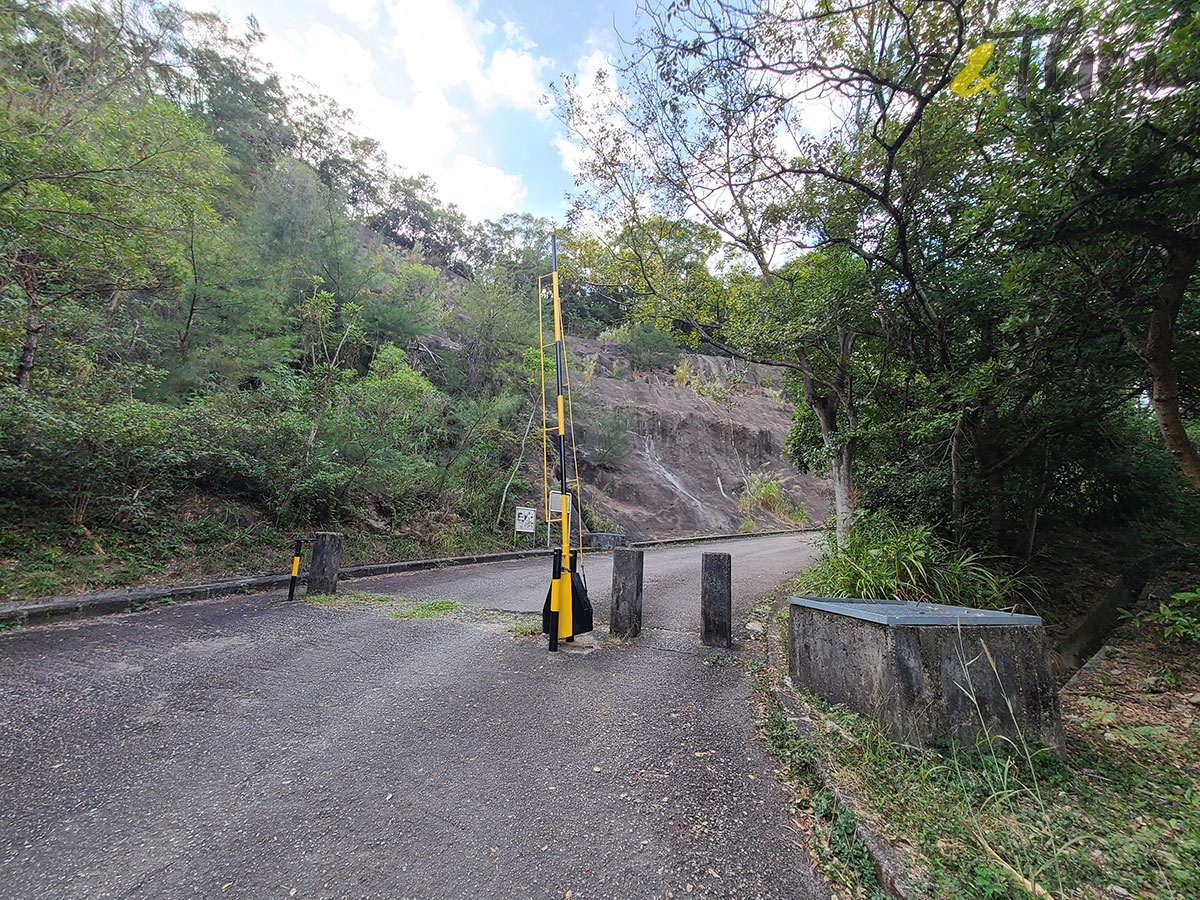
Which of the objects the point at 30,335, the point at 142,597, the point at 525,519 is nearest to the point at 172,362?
the point at 30,335

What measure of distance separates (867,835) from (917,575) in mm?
3521

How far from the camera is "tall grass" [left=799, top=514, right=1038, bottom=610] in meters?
4.68

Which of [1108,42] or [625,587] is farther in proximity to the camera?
[625,587]

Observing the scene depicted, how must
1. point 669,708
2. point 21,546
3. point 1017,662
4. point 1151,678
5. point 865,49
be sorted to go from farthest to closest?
1. point 21,546
2. point 865,49
3. point 1151,678
4. point 669,708
5. point 1017,662

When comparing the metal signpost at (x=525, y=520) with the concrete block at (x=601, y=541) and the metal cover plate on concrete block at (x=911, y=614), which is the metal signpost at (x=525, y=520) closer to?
the concrete block at (x=601, y=541)

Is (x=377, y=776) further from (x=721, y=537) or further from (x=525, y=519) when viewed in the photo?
(x=721, y=537)

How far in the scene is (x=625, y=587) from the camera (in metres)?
5.01

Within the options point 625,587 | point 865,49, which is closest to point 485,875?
point 625,587

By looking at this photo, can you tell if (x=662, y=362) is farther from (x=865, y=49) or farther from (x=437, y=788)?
(x=437, y=788)

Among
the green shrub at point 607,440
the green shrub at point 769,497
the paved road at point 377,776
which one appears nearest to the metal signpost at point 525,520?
the paved road at point 377,776

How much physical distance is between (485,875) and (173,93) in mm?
15451

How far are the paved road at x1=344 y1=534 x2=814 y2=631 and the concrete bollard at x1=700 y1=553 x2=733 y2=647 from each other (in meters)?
0.63

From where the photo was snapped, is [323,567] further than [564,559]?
Yes

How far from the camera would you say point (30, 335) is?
254 inches
